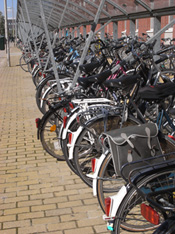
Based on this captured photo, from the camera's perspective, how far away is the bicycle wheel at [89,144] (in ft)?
12.3

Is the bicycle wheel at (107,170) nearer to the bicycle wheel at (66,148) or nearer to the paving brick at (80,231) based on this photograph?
the paving brick at (80,231)

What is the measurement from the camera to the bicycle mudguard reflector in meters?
2.84

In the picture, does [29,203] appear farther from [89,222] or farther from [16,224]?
[89,222]

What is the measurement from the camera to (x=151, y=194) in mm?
2189

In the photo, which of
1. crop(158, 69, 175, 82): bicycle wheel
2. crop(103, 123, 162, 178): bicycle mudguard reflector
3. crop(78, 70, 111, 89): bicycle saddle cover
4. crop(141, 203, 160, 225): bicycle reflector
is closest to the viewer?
crop(141, 203, 160, 225): bicycle reflector

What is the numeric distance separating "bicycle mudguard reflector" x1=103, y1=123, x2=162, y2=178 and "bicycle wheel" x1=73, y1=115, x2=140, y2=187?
80 centimetres

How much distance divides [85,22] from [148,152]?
998 centimetres

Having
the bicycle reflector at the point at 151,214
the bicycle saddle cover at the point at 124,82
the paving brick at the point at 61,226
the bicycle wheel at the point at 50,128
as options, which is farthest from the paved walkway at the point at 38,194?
the bicycle saddle cover at the point at 124,82

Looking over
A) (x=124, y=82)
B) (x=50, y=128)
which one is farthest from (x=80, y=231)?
(x=50, y=128)

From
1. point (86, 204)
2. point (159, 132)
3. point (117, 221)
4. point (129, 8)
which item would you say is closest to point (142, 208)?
point (117, 221)

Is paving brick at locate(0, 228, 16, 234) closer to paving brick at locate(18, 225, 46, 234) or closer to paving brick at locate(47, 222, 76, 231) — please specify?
paving brick at locate(18, 225, 46, 234)

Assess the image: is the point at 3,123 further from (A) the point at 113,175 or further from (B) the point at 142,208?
(B) the point at 142,208

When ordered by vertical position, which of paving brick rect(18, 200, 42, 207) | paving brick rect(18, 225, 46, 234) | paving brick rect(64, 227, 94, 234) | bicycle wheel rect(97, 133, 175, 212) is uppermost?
bicycle wheel rect(97, 133, 175, 212)

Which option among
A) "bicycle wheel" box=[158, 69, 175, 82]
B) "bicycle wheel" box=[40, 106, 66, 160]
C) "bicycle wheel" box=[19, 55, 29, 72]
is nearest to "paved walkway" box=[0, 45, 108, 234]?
"bicycle wheel" box=[40, 106, 66, 160]
